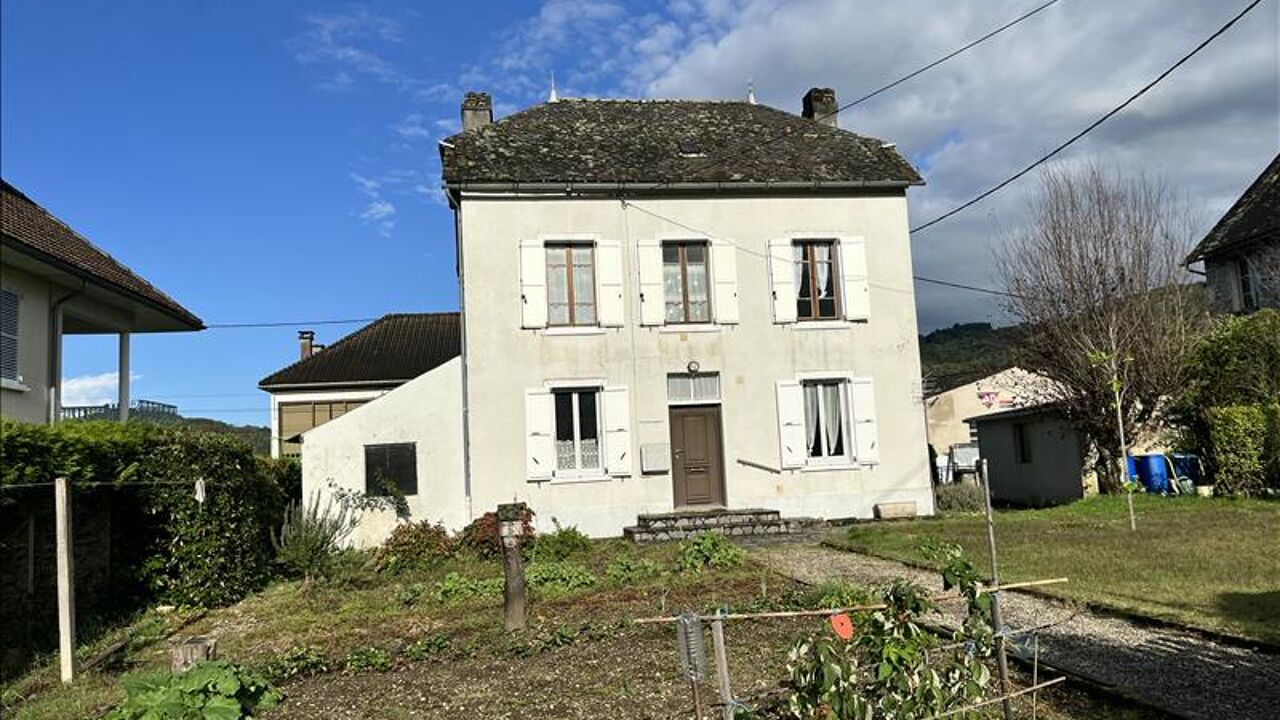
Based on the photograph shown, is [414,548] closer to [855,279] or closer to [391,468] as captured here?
[391,468]

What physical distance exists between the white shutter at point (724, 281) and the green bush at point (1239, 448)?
9.22 meters

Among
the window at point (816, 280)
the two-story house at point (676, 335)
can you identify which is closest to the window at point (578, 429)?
the two-story house at point (676, 335)

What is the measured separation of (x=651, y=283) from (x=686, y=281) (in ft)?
2.48

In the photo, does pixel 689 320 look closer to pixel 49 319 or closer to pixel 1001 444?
pixel 49 319

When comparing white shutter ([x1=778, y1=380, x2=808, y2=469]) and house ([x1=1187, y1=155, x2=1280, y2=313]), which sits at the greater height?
house ([x1=1187, y1=155, x2=1280, y2=313])

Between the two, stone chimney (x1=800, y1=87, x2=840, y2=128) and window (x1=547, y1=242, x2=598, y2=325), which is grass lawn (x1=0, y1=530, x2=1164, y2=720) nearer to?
window (x1=547, y1=242, x2=598, y2=325)

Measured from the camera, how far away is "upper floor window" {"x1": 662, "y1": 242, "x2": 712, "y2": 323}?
51.2 feet

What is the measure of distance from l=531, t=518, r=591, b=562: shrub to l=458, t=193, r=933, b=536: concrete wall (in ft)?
5.45

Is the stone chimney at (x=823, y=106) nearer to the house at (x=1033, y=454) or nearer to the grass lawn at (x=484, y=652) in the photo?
the house at (x=1033, y=454)

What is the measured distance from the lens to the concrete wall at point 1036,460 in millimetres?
19281

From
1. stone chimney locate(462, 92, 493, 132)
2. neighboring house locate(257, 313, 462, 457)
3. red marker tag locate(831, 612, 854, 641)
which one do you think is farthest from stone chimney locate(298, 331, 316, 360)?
red marker tag locate(831, 612, 854, 641)

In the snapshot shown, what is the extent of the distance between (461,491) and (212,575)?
520 cm

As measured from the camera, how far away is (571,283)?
1533cm

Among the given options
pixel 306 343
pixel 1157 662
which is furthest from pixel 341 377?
pixel 1157 662
